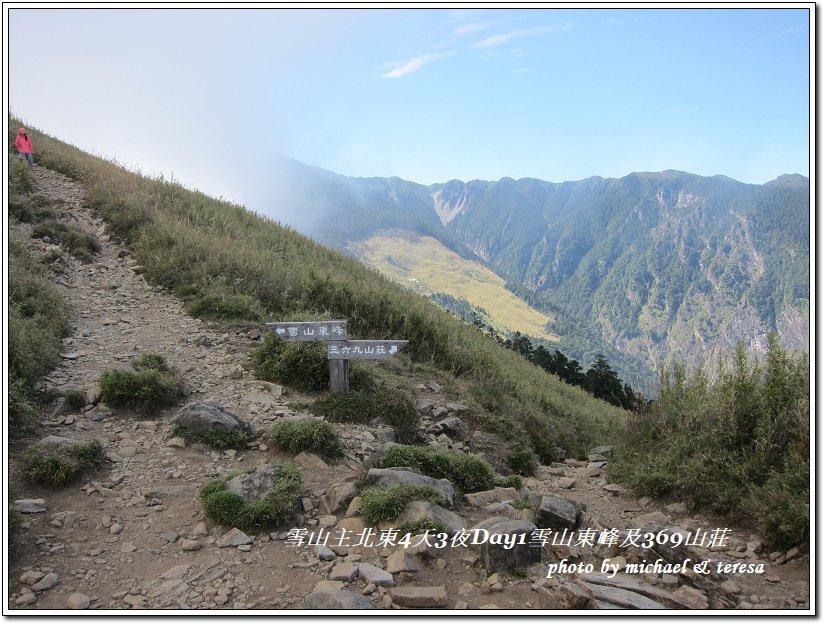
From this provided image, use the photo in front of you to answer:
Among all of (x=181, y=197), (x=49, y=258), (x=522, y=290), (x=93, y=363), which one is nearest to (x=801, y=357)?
(x=93, y=363)

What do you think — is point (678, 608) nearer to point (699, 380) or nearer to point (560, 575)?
point (560, 575)

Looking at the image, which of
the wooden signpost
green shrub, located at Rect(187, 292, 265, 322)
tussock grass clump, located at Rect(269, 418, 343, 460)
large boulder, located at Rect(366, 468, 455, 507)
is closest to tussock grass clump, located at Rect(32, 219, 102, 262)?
green shrub, located at Rect(187, 292, 265, 322)

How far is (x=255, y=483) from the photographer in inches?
219

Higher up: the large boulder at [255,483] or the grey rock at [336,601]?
the large boulder at [255,483]

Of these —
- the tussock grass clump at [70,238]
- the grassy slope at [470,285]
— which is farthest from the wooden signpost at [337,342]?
the grassy slope at [470,285]

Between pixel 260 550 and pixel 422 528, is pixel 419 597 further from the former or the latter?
pixel 260 550

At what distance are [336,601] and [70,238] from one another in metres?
12.8

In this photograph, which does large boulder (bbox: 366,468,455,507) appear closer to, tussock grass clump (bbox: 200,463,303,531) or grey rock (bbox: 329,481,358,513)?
grey rock (bbox: 329,481,358,513)

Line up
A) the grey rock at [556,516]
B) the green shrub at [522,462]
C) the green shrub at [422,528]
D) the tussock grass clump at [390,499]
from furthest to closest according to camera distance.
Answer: the green shrub at [522,462] → the grey rock at [556,516] → the tussock grass clump at [390,499] → the green shrub at [422,528]

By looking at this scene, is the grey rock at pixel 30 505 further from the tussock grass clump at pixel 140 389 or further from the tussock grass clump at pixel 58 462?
the tussock grass clump at pixel 140 389

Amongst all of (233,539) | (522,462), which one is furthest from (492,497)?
(522,462)

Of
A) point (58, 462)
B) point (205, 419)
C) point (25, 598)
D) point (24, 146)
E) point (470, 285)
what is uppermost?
point (24, 146)

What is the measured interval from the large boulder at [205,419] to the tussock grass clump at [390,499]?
2567 millimetres

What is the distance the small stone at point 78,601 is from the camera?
4.01 meters
